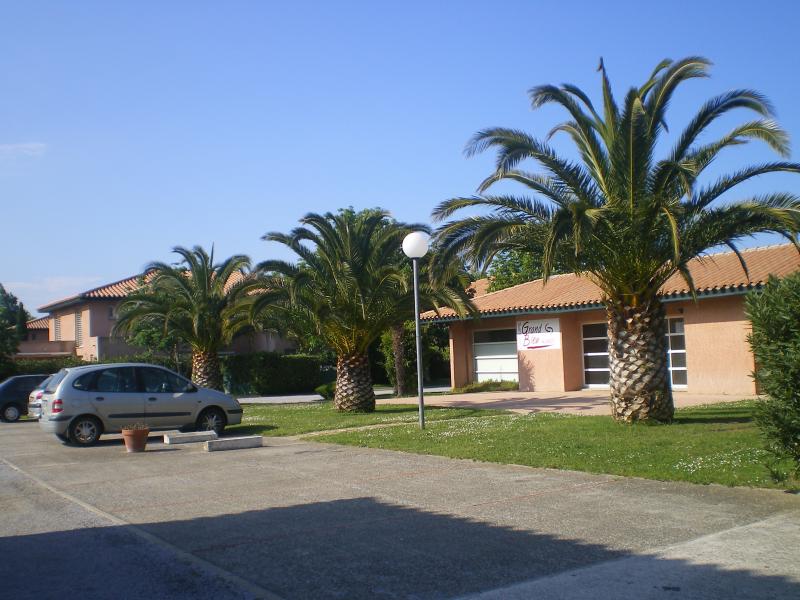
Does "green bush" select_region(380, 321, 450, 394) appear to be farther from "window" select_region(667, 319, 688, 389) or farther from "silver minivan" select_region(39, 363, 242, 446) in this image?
"silver minivan" select_region(39, 363, 242, 446)

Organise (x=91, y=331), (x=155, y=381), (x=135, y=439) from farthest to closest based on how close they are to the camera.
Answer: (x=91, y=331), (x=155, y=381), (x=135, y=439)

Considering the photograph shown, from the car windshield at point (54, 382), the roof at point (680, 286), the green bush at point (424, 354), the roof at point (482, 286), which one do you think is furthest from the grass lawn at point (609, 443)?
the roof at point (482, 286)

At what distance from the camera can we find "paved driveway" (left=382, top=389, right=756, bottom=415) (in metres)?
19.7

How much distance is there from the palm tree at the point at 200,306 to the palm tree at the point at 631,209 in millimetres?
13345

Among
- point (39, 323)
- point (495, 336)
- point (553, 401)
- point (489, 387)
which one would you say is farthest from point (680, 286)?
point (39, 323)

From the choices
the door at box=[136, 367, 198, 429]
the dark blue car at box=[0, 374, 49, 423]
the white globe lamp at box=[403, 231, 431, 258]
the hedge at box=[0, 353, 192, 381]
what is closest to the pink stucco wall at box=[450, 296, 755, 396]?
the white globe lamp at box=[403, 231, 431, 258]

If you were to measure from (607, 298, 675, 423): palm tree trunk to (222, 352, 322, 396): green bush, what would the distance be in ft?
85.2

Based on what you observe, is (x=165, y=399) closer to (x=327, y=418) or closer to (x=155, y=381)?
(x=155, y=381)

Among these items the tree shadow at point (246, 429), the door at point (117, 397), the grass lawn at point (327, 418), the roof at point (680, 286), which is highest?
the roof at point (680, 286)

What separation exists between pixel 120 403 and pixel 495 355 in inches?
671

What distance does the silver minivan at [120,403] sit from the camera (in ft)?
53.5

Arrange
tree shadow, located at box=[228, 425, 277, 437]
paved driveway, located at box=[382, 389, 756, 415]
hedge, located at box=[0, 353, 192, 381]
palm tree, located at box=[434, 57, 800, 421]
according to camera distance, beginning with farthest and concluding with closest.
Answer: hedge, located at box=[0, 353, 192, 381], paved driveway, located at box=[382, 389, 756, 415], tree shadow, located at box=[228, 425, 277, 437], palm tree, located at box=[434, 57, 800, 421]

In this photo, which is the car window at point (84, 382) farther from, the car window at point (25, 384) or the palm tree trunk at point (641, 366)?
the car window at point (25, 384)

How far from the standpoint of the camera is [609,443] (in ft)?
40.7
